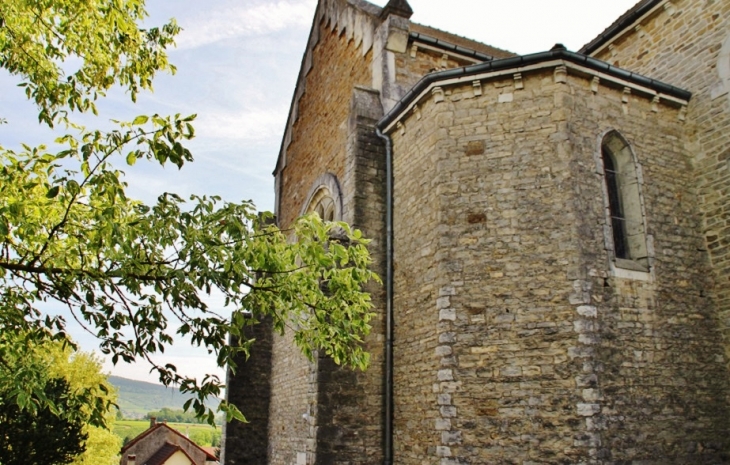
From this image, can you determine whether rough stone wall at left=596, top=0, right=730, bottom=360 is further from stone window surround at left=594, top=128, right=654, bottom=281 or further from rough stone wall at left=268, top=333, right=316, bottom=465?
rough stone wall at left=268, top=333, right=316, bottom=465

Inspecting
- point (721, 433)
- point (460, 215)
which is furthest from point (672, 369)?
point (460, 215)

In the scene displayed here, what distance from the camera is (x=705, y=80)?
29.2 feet

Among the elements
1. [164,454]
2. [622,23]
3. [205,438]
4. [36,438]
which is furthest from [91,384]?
[205,438]

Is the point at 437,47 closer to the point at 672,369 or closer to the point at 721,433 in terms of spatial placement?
the point at 672,369

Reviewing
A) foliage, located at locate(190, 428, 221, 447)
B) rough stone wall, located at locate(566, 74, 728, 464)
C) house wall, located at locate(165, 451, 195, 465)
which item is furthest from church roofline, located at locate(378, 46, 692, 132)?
foliage, located at locate(190, 428, 221, 447)

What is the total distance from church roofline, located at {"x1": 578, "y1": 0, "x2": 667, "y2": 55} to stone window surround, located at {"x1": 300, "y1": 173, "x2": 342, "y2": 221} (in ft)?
20.0

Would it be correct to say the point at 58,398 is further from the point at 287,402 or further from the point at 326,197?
the point at 326,197

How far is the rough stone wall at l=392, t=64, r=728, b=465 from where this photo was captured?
656 centimetres

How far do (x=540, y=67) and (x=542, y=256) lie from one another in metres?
2.73

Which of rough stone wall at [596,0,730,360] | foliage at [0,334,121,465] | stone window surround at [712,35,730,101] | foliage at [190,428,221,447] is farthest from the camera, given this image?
foliage at [190,428,221,447]

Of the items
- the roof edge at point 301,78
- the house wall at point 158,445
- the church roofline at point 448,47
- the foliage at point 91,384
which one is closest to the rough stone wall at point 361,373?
the church roofline at point 448,47

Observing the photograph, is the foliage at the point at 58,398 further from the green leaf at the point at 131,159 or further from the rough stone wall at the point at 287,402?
the rough stone wall at the point at 287,402

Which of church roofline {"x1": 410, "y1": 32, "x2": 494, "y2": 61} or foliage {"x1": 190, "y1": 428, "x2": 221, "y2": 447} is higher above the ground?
church roofline {"x1": 410, "y1": 32, "x2": 494, "y2": 61}

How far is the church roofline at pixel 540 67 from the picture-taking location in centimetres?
764
